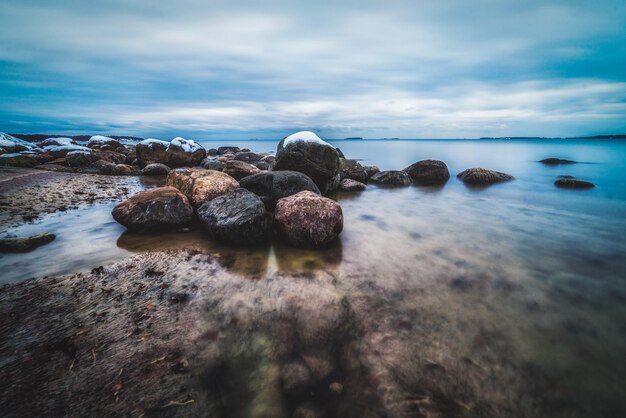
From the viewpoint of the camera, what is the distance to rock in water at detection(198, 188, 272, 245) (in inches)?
183

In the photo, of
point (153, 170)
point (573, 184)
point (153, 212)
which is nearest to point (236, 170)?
point (153, 212)

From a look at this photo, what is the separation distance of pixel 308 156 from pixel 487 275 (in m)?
6.44

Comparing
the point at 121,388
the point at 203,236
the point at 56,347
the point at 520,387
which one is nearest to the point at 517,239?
the point at 520,387

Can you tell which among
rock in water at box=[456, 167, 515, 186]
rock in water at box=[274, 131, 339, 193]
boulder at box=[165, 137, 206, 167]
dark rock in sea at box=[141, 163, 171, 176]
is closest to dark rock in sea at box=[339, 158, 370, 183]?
rock in water at box=[274, 131, 339, 193]

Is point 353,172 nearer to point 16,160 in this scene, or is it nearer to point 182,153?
point 182,153

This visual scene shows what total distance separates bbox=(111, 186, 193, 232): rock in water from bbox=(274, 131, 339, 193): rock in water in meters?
4.14

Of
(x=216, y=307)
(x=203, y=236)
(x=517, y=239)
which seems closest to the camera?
(x=216, y=307)

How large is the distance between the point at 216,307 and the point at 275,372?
111 centimetres

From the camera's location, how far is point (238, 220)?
4.64 metres

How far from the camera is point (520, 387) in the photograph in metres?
2.10

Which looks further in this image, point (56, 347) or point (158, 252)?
point (158, 252)

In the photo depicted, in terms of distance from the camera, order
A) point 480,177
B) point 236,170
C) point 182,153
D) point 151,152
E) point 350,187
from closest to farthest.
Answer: point 236,170 → point 350,187 → point 480,177 → point 182,153 → point 151,152

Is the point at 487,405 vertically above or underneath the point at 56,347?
underneath

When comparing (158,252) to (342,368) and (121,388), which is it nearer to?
(121,388)
